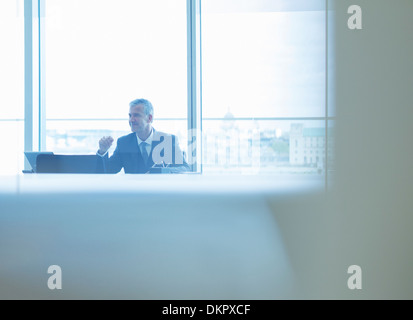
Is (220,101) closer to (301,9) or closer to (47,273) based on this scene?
(301,9)

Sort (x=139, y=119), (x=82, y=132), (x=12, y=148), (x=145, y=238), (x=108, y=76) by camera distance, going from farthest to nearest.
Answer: (x=82, y=132), (x=108, y=76), (x=139, y=119), (x=12, y=148), (x=145, y=238)

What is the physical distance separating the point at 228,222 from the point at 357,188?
0.30 m

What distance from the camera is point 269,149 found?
3.33ft

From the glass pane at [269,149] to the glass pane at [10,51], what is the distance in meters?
0.56

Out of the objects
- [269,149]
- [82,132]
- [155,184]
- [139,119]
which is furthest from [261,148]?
[82,132]

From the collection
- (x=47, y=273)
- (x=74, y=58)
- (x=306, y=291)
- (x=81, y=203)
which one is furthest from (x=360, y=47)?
(x=74, y=58)

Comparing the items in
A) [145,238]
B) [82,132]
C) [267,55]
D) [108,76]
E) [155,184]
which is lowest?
[145,238]

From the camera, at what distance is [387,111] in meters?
0.91

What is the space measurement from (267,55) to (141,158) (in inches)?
18.6

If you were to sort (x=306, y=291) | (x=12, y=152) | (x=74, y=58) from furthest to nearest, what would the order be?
(x=74, y=58), (x=12, y=152), (x=306, y=291)

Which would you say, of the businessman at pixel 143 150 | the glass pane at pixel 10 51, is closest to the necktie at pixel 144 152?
the businessman at pixel 143 150

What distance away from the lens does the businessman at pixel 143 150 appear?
41.7 inches

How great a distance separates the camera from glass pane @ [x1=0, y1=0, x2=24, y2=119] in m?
1.06

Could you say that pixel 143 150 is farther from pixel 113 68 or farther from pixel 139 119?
pixel 113 68
